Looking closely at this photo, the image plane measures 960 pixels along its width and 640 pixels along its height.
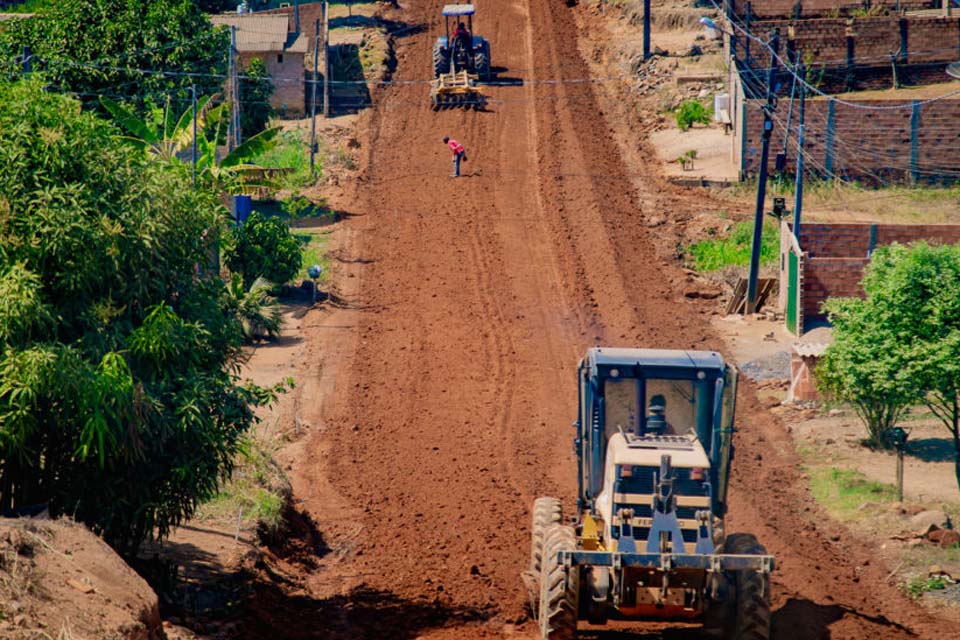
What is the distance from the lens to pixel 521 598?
50.4 ft

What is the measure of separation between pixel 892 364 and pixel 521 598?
690 centimetres

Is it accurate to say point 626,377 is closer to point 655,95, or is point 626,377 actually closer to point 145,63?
point 145,63

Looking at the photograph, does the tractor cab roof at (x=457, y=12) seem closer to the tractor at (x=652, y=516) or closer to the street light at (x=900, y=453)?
the street light at (x=900, y=453)

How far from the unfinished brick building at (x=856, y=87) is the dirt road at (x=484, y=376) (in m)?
4.79

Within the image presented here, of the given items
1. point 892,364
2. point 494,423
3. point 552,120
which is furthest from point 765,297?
point 552,120

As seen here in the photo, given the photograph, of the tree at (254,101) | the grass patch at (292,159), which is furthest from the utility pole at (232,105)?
the tree at (254,101)

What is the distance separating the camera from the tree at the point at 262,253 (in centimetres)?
3044

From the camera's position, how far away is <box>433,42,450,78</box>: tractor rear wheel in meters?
47.9

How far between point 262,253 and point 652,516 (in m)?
19.5

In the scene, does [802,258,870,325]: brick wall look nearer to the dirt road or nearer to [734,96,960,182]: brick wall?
the dirt road

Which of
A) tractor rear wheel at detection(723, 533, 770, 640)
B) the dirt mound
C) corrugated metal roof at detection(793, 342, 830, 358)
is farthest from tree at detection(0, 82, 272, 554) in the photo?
corrugated metal roof at detection(793, 342, 830, 358)

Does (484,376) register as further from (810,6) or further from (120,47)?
(810,6)

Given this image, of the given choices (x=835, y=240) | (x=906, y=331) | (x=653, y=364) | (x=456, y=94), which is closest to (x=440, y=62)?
(x=456, y=94)

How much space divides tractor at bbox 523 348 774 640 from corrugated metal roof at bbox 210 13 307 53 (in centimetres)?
3575
